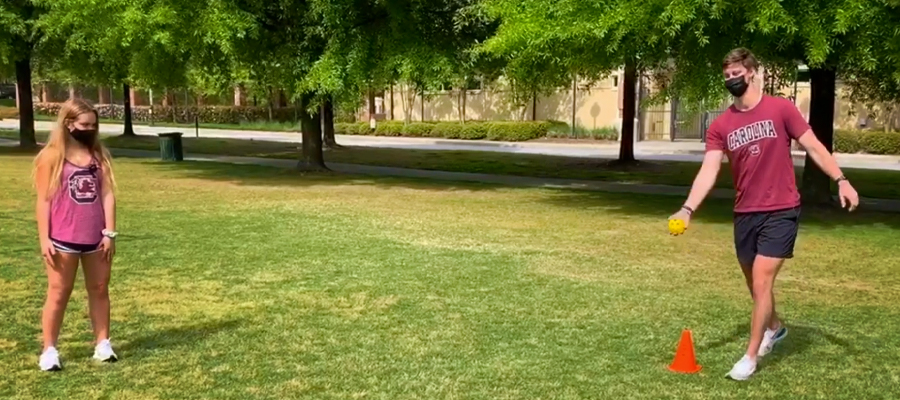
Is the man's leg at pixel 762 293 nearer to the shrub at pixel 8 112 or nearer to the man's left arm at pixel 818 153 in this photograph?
the man's left arm at pixel 818 153

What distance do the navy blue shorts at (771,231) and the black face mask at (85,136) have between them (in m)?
3.67

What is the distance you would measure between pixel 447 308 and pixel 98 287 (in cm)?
263

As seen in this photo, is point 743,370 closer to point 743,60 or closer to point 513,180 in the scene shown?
point 743,60

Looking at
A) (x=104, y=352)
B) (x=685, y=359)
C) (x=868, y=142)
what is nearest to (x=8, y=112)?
(x=868, y=142)

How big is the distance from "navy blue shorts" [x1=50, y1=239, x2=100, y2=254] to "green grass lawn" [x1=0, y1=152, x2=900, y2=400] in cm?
73

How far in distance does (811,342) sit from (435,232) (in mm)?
5462

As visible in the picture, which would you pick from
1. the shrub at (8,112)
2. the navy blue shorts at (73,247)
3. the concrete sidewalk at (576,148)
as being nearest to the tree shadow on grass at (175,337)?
the navy blue shorts at (73,247)

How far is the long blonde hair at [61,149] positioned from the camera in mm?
4949

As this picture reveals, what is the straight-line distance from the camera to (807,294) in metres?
7.64

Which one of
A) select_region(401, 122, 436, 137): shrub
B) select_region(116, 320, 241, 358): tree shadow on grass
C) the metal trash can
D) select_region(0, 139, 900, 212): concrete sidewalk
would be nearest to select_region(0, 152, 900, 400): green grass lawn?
select_region(116, 320, 241, 358): tree shadow on grass

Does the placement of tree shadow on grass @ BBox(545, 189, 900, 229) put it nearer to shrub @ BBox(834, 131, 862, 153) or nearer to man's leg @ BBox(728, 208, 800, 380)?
man's leg @ BBox(728, 208, 800, 380)

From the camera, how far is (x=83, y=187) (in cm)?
504

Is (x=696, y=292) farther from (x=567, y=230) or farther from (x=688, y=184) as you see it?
(x=688, y=184)

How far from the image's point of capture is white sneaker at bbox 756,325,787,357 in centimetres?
558
